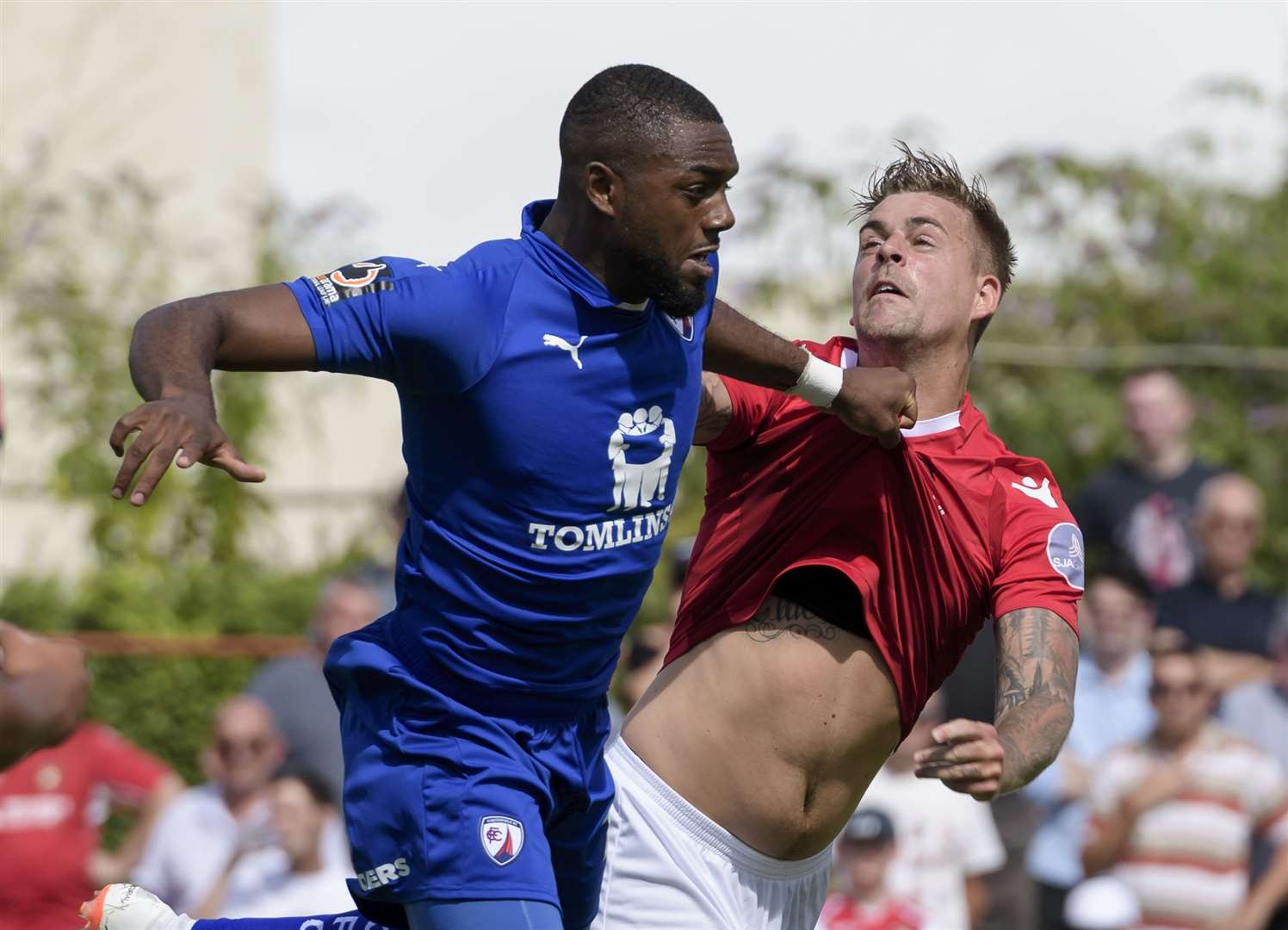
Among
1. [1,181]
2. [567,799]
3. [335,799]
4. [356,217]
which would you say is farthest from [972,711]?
[1,181]

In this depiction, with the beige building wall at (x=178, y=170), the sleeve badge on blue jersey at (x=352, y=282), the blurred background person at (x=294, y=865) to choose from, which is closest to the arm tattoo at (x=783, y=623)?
the sleeve badge on blue jersey at (x=352, y=282)

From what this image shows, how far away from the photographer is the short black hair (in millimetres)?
3725

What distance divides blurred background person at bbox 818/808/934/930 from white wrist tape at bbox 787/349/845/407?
3111mm

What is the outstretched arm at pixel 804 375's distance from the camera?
4.23 meters

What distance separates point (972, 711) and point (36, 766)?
153 inches

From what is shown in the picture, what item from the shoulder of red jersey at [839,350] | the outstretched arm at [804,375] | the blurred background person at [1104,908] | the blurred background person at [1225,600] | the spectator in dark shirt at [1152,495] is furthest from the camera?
the spectator in dark shirt at [1152,495]

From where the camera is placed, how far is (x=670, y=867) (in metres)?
4.32

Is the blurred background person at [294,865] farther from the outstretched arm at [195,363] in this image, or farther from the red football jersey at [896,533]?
the outstretched arm at [195,363]

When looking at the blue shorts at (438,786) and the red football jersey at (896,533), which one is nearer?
the blue shorts at (438,786)

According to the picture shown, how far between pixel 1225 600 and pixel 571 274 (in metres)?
5.55

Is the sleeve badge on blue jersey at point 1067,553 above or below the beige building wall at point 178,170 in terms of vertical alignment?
above

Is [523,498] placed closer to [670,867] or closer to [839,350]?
[670,867]

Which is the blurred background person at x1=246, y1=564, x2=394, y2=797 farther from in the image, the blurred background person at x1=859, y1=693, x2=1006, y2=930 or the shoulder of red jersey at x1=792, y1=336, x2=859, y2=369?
the shoulder of red jersey at x1=792, y1=336, x2=859, y2=369

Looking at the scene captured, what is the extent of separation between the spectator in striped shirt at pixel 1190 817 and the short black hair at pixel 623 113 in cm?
445
